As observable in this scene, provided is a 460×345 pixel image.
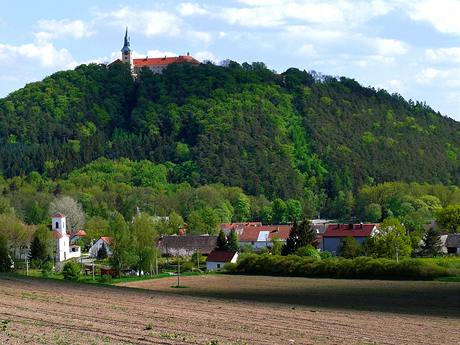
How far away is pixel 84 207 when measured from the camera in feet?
513

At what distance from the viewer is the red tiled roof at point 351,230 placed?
356 feet

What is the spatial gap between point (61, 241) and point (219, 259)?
1018 inches

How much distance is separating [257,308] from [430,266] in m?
30.7

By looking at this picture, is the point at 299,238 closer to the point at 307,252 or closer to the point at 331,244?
the point at 307,252

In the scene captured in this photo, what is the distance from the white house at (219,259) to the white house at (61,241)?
22.7 metres

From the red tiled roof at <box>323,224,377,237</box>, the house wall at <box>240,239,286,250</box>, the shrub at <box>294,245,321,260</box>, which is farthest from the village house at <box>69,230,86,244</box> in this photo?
the shrub at <box>294,245,321,260</box>

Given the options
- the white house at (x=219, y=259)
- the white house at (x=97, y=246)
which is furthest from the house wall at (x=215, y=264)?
the white house at (x=97, y=246)

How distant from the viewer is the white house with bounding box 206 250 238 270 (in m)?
94.8

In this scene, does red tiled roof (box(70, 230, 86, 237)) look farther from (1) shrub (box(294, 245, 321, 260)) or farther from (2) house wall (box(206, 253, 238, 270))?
(1) shrub (box(294, 245, 321, 260))

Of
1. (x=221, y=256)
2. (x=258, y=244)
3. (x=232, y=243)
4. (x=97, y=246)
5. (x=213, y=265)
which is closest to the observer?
(x=213, y=265)

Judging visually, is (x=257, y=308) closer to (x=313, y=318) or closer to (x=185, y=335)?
(x=313, y=318)

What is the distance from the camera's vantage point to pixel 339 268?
7344cm

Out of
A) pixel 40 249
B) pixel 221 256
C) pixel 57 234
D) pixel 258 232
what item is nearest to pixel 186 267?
pixel 221 256

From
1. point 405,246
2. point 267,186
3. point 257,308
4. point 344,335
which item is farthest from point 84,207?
point 344,335
